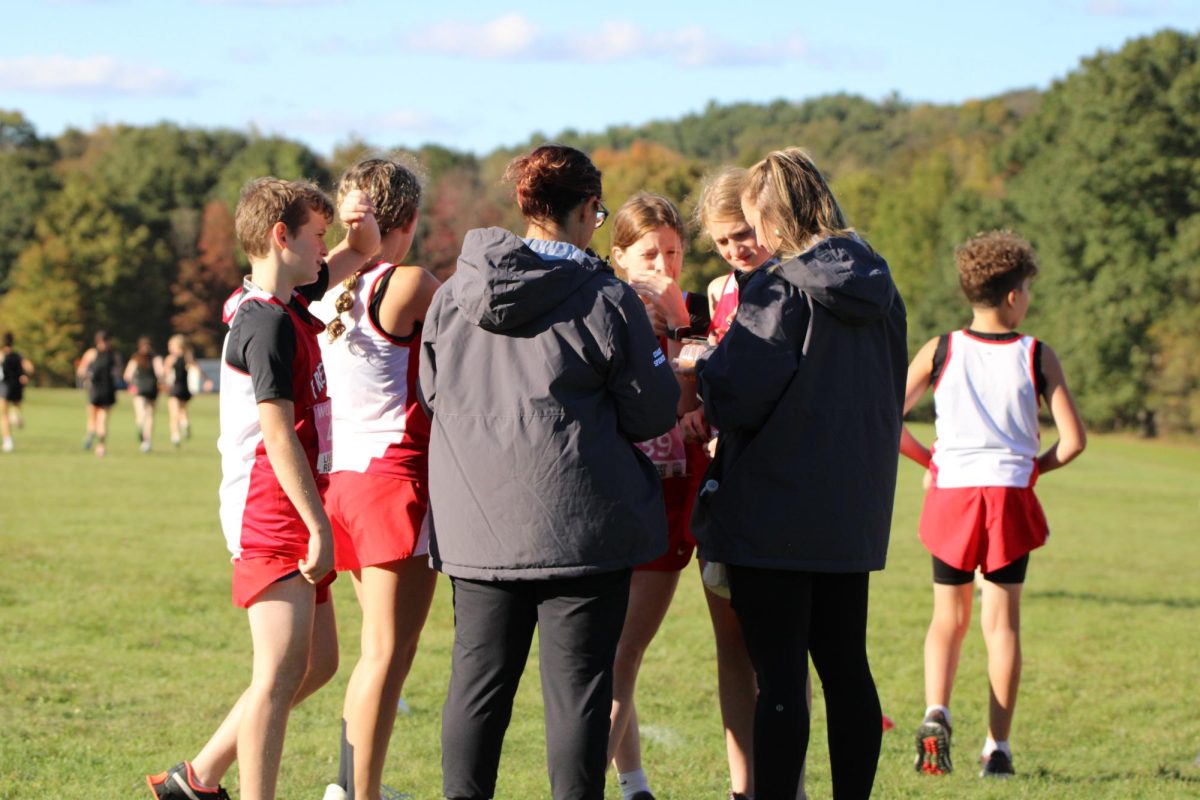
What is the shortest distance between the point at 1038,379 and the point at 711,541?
2.36 meters

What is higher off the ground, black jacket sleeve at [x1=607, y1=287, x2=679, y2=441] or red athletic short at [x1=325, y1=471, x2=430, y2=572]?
black jacket sleeve at [x1=607, y1=287, x2=679, y2=441]

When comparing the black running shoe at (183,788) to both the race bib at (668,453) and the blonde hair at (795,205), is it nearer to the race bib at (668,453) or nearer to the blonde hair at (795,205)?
the race bib at (668,453)

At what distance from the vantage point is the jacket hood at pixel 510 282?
3.75 m

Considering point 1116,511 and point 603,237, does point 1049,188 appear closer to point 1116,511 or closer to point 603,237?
point 603,237

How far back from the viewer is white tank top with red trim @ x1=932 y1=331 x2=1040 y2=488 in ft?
19.3

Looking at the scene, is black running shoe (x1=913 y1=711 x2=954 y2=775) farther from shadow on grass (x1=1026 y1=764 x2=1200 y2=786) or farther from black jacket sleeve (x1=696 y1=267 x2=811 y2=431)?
black jacket sleeve (x1=696 y1=267 x2=811 y2=431)

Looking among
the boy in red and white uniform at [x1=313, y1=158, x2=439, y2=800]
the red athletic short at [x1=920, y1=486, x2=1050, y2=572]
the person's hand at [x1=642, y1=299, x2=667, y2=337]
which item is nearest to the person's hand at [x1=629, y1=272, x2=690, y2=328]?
the person's hand at [x1=642, y1=299, x2=667, y2=337]

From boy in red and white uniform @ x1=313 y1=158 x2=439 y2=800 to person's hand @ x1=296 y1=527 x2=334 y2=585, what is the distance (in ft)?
1.33

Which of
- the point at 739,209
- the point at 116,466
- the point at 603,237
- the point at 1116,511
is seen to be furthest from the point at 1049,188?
the point at 739,209

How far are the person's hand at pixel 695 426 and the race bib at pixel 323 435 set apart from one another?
1.13m

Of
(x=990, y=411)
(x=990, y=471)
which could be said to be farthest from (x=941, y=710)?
(x=990, y=411)

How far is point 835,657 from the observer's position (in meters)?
4.27

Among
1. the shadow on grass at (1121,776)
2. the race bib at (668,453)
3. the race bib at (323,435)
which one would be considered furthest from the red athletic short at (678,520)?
the shadow on grass at (1121,776)

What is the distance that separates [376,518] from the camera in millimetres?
4496
